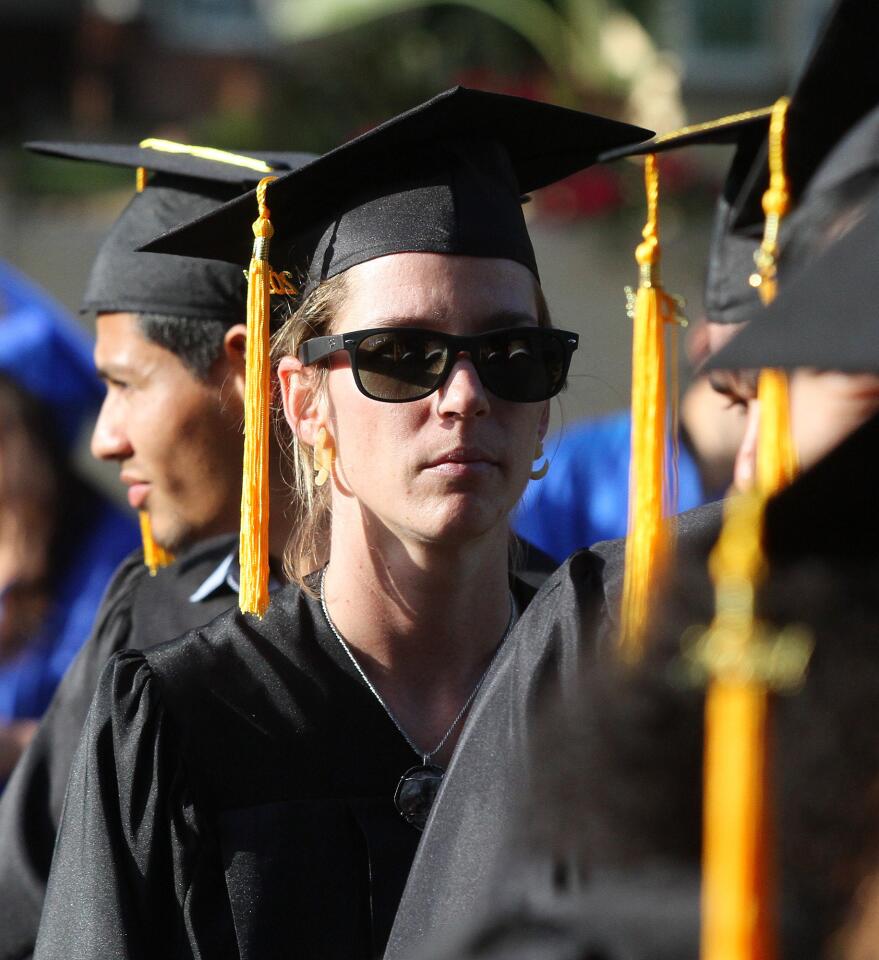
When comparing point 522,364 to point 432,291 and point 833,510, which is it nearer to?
point 432,291

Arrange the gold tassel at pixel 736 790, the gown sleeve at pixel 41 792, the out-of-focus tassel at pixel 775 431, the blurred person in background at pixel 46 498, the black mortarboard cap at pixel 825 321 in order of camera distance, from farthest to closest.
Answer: the blurred person in background at pixel 46 498
the gown sleeve at pixel 41 792
the out-of-focus tassel at pixel 775 431
the black mortarboard cap at pixel 825 321
the gold tassel at pixel 736 790

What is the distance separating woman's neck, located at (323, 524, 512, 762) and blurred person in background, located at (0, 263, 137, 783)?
202 centimetres

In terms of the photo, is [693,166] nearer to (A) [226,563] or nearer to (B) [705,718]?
(A) [226,563]

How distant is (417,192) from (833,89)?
0.64m

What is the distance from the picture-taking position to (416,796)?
75.7 inches

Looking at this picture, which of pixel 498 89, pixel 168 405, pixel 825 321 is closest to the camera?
pixel 825 321

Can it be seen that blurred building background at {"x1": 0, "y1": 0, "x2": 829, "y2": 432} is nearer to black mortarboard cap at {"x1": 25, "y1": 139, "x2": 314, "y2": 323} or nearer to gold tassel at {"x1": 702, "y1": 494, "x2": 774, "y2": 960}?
black mortarboard cap at {"x1": 25, "y1": 139, "x2": 314, "y2": 323}

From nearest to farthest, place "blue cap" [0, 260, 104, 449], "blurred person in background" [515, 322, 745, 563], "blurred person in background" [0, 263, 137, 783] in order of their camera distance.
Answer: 1. "blurred person in background" [515, 322, 745, 563]
2. "blurred person in background" [0, 263, 137, 783]
3. "blue cap" [0, 260, 104, 449]

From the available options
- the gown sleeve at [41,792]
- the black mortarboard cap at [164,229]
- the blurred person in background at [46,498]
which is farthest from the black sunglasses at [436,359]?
the blurred person in background at [46,498]

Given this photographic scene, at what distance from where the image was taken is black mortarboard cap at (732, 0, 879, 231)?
6.70ft

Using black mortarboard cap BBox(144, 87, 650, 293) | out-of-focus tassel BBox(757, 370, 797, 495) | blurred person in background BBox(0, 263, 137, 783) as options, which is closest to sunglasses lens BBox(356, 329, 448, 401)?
black mortarboard cap BBox(144, 87, 650, 293)

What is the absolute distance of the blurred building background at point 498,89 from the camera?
638cm

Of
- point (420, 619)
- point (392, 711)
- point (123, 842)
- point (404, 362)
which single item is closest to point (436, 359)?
point (404, 362)

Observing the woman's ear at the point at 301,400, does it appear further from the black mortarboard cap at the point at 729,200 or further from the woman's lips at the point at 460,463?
the black mortarboard cap at the point at 729,200
